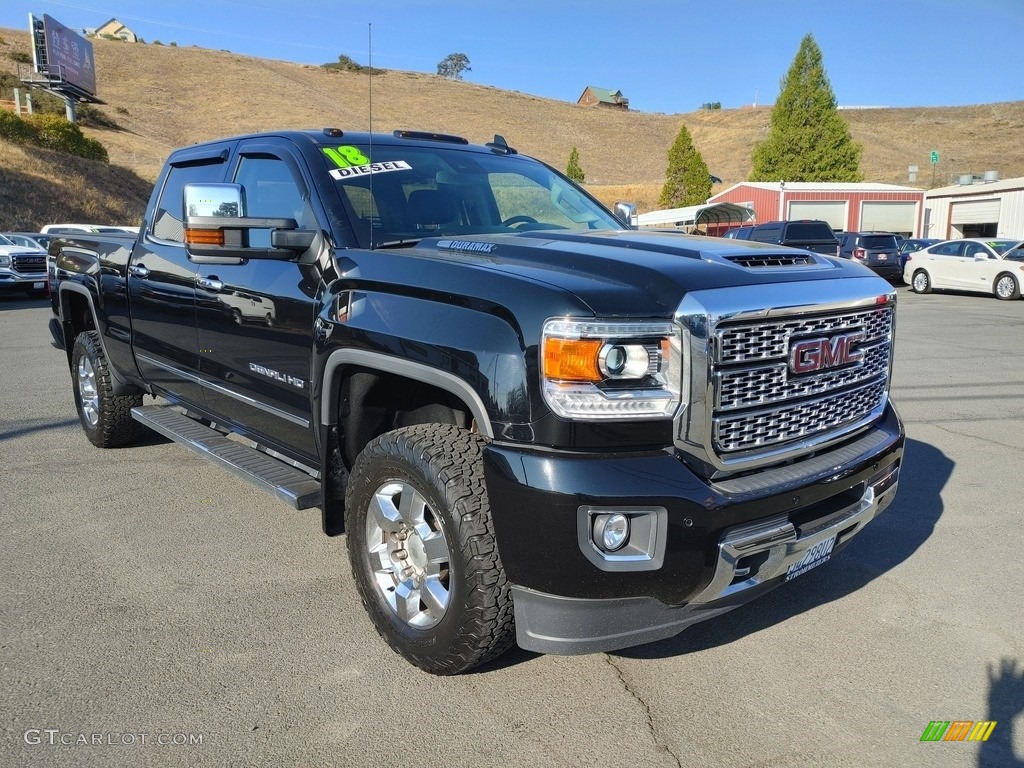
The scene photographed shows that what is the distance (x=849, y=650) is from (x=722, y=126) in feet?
342

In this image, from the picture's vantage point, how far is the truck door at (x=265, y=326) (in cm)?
→ 355

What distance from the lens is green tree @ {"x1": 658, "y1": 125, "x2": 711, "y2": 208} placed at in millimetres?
52062

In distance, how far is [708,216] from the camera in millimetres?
35438

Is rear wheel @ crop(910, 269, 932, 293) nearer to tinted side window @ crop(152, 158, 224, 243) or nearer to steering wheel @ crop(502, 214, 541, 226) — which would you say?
steering wheel @ crop(502, 214, 541, 226)

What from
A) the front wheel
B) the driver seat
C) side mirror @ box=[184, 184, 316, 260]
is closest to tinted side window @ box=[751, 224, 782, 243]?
the driver seat

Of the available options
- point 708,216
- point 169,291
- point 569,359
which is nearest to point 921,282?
point 708,216

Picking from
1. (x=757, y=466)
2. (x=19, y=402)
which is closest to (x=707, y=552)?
(x=757, y=466)

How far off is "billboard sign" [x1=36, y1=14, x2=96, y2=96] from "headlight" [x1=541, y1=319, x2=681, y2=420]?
45.9 meters

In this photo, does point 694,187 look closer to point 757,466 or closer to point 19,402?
point 19,402

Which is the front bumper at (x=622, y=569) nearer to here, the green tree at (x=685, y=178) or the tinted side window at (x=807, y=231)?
the tinted side window at (x=807, y=231)

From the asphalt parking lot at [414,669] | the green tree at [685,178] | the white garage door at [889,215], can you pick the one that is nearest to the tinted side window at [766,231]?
the asphalt parking lot at [414,669]

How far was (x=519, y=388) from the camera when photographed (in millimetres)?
2510

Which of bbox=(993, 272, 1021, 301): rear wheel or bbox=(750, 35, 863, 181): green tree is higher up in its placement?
bbox=(750, 35, 863, 181): green tree

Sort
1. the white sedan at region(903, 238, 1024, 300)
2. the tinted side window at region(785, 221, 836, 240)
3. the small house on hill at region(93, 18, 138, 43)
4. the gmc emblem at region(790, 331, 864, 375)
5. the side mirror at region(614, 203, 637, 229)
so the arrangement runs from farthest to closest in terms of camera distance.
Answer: the small house on hill at region(93, 18, 138, 43) → the tinted side window at region(785, 221, 836, 240) → the white sedan at region(903, 238, 1024, 300) → the side mirror at region(614, 203, 637, 229) → the gmc emblem at region(790, 331, 864, 375)
